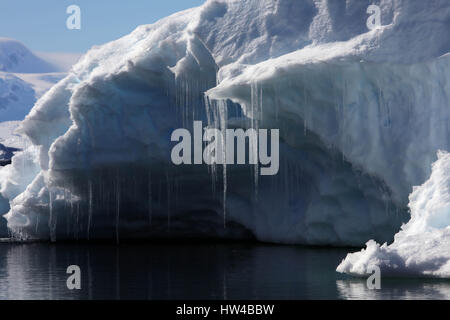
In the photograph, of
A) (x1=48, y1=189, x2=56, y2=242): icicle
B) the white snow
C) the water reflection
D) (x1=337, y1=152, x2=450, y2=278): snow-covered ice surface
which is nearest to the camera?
the water reflection

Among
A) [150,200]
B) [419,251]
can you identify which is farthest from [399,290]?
[150,200]

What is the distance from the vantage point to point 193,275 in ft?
76.2

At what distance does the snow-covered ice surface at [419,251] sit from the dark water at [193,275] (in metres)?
0.37

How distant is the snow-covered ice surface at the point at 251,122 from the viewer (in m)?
26.3

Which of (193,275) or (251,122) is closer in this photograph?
(193,275)

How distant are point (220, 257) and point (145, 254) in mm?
3302

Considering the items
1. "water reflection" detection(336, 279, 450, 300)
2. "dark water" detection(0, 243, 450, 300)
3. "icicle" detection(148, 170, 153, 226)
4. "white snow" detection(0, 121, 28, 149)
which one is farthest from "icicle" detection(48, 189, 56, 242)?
"white snow" detection(0, 121, 28, 149)

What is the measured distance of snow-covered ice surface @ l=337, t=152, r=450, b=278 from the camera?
66.0 feet

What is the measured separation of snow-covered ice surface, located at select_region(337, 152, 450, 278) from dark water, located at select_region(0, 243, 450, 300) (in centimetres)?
37

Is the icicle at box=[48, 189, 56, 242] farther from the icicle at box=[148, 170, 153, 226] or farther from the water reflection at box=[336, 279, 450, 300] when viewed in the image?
the water reflection at box=[336, 279, 450, 300]

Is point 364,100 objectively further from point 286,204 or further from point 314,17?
point 286,204

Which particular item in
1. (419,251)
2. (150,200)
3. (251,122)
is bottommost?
(419,251)

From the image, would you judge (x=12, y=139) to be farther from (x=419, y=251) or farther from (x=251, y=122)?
(x=419, y=251)

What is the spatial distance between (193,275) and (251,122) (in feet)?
31.3
